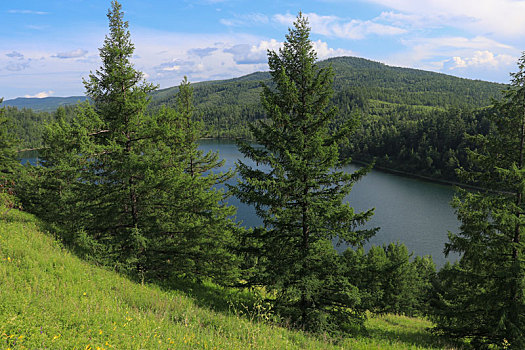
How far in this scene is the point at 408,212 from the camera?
6756 cm

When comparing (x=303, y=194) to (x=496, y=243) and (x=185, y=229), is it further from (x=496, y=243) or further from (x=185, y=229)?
(x=496, y=243)

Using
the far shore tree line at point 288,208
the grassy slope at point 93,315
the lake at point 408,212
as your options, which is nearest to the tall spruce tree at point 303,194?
the far shore tree line at point 288,208

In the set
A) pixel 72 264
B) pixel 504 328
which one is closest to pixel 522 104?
pixel 504 328

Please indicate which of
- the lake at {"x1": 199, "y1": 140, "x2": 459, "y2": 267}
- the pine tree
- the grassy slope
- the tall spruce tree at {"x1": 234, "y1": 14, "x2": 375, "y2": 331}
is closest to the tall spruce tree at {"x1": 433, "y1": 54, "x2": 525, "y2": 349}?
the grassy slope

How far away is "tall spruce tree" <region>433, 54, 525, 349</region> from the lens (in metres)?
10.4

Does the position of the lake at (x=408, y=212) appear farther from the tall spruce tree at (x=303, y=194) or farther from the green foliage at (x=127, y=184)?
the tall spruce tree at (x=303, y=194)

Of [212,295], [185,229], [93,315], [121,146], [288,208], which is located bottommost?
[212,295]

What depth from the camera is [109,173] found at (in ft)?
36.6

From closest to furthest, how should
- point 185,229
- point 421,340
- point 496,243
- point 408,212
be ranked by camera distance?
point 496,243, point 421,340, point 185,229, point 408,212

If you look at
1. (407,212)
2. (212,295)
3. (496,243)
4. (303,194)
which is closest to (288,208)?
(303,194)

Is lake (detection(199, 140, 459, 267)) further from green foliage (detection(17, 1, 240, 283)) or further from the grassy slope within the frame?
the grassy slope

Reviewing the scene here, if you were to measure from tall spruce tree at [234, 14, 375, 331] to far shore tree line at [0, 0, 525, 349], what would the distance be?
0.16 ft

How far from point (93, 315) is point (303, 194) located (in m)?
6.60

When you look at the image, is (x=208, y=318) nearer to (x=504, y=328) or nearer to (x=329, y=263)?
(x=329, y=263)
